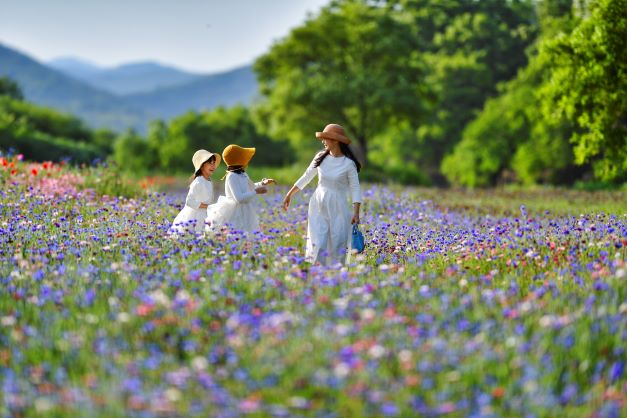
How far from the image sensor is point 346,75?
2959 centimetres

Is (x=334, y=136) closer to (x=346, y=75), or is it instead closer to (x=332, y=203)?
(x=332, y=203)

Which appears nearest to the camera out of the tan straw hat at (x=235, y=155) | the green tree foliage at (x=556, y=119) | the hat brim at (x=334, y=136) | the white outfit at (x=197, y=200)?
the hat brim at (x=334, y=136)

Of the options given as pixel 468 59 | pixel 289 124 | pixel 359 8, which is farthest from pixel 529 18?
pixel 289 124

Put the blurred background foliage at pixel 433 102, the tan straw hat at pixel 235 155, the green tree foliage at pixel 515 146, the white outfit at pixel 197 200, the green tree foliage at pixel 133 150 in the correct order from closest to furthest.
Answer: the tan straw hat at pixel 235 155, the white outfit at pixel 197 200, the blurred background foliage at pixel 433 102, the green tree foliage at pixel 515 146, the green tree foliage at pixel 133 150

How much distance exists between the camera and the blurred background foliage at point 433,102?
14.8 m

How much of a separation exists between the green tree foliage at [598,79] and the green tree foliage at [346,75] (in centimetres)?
1363

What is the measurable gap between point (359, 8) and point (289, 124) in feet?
22.5

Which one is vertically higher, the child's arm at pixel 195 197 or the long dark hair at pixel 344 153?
the long dark hair at pixel 344 153

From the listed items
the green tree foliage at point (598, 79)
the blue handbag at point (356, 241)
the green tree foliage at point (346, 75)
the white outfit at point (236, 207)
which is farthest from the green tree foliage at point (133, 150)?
the blue handbag at point (356, 241)

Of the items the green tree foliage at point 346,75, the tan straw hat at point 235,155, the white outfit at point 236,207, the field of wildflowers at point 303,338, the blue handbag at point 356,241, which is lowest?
the field of wildflowers at point 303,338

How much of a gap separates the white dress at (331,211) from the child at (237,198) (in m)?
0.72

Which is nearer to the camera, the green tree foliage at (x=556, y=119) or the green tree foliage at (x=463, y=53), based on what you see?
the green tree foliage at (x=556, y=119)

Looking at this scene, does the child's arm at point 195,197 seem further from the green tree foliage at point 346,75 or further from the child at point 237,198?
the green tree foliage at point 346,75

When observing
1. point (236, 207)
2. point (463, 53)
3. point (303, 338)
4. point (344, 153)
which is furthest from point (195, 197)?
point (463, 53)
